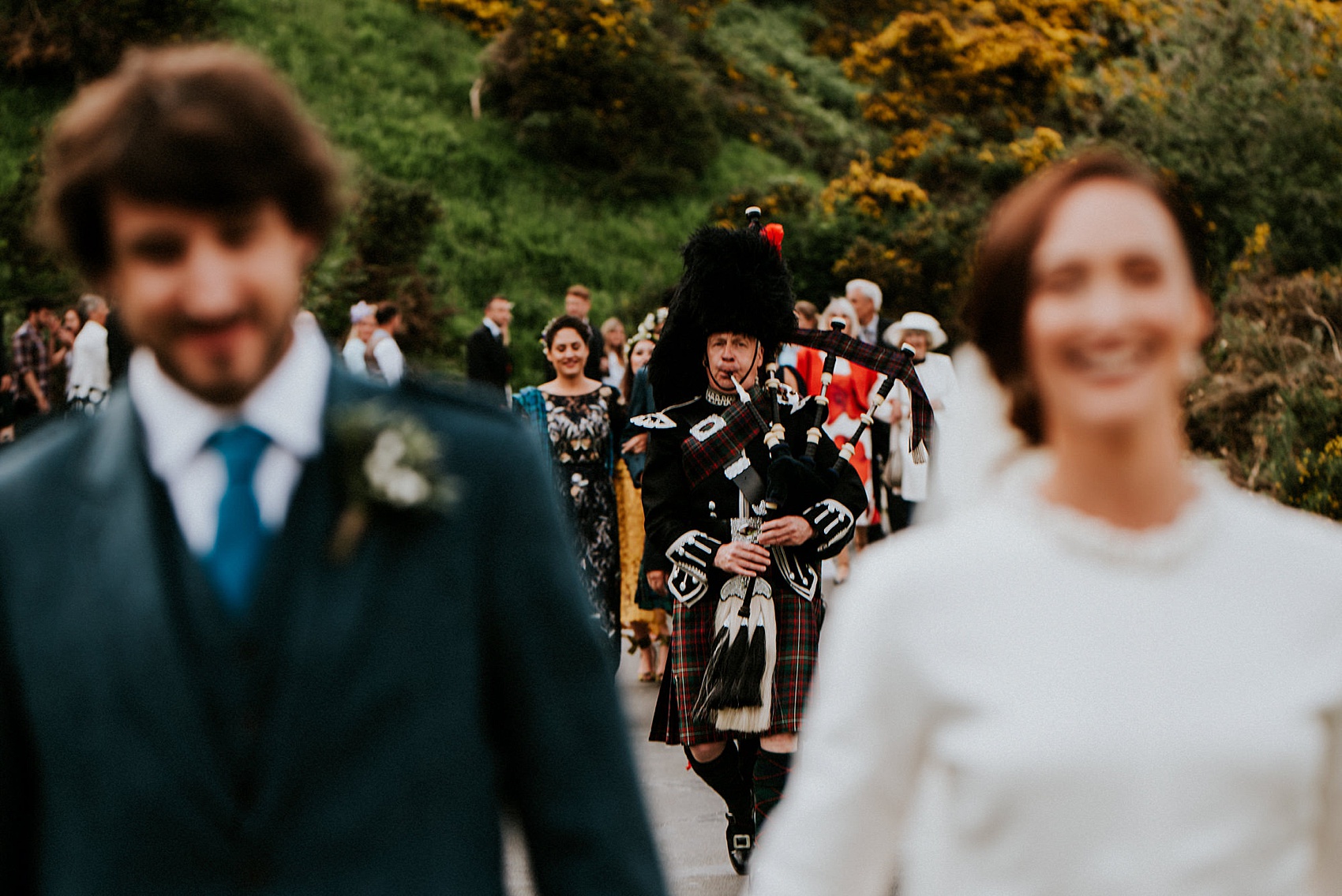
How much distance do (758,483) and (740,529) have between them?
185 mm

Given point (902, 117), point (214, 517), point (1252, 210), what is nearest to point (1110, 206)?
point (214, 517)

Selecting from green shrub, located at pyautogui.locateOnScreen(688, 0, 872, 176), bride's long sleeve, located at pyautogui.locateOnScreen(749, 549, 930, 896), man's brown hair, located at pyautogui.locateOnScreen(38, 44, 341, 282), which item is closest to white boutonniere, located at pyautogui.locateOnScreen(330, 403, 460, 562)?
man's brown hair, located at pyautogui.locateOnScreen(38, 44, 341, 282)

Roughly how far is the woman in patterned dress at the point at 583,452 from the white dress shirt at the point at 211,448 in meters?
7.33

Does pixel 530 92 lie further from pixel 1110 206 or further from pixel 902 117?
pixel 1110 206

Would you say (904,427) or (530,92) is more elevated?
(530,92)

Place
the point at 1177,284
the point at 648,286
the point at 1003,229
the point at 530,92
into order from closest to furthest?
the point at 1177,284, the point at 1003,229, the point at 648,286, the point at 530,92

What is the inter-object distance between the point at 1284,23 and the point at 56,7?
21.5m

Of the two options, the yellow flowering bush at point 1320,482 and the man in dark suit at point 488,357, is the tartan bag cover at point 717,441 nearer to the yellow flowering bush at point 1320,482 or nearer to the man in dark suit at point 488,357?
the yellow flowering bush at point 1320,482

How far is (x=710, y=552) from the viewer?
6109mm

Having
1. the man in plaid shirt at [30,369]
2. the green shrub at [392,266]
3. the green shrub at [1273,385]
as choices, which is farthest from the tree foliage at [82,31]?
the green shrub at [1273,385]

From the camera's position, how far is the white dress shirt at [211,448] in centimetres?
191

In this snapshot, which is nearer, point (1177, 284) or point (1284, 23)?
point (1177, 284)

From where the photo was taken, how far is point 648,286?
87.2ft

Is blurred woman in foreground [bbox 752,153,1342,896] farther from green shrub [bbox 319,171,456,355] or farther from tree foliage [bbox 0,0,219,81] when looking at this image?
tree foliage [bbox 0,0,219,81]
